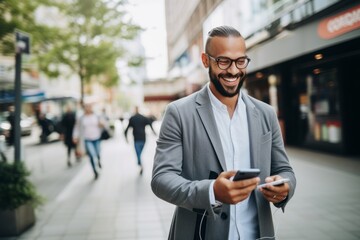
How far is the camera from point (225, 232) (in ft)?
5.81

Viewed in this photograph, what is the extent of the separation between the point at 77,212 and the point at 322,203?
13.0ft

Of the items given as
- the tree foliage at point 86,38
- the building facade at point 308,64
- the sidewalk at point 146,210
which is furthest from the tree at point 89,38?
the sidewalk at point 146,210

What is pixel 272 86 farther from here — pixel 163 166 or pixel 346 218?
pixel 163 166

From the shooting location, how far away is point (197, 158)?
5.77ft

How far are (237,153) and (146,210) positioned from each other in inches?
173

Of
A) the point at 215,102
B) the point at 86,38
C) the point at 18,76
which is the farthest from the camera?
the point at 86,38

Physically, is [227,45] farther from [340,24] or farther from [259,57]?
[259,57]

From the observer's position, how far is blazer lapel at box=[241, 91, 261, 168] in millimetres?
1812

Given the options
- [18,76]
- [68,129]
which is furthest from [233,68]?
[68,129]

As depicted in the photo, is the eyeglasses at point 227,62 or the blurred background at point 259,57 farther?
the blurred background at point 259,57

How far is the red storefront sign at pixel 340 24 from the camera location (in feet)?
27.0

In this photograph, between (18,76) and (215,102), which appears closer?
(215,102)

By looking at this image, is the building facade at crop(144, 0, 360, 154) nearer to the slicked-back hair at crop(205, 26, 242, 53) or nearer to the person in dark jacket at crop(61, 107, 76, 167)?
the person in dark jacket at crop(61, 107, 76, 167)

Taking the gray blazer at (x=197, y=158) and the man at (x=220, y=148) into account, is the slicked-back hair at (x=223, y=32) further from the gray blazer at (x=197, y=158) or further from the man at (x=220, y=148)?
the gray blazer at (x=197, y=158)
